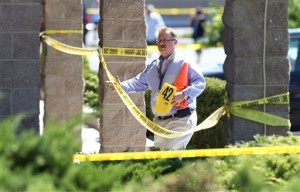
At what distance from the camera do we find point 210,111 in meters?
13.4

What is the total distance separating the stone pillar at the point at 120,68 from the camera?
38.0 ft

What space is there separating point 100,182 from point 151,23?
58.7ft

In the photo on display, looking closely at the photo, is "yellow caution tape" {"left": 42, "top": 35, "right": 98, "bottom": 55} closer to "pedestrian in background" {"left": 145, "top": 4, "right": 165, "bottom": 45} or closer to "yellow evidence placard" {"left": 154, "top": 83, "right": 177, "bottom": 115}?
"yellow evidence placard" {"left": 154, "top": 83, "right": 177, "bottom": 115}

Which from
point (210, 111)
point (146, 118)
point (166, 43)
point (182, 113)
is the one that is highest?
point (166, 43)

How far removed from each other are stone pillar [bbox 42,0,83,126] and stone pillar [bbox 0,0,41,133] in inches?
148

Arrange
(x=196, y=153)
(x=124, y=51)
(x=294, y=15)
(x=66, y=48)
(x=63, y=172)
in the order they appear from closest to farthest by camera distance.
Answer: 1. (x=63, y=172)
2. (x=196, y=153)
3. (x=124, y=51)
4. (x=66, y=48)
5. (x=294, y=15)

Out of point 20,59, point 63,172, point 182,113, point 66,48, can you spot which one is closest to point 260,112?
point 182,113

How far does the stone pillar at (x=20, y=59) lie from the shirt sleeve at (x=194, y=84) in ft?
4.79

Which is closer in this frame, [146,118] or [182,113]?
[182,113]

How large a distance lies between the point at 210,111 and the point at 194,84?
9.69 ft

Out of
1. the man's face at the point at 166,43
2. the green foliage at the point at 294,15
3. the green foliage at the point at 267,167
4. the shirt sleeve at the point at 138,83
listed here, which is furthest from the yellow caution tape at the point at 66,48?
the green foliage at the point at 294,15

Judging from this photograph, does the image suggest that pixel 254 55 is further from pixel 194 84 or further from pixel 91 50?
pixel 91 50

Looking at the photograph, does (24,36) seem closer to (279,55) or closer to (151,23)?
(279,55)

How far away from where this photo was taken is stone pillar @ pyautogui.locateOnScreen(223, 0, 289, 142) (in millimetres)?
10883
